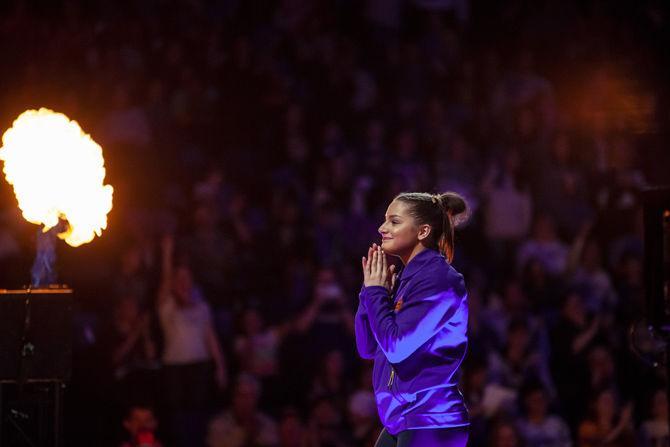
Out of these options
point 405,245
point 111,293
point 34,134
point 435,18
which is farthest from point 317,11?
point 405,245

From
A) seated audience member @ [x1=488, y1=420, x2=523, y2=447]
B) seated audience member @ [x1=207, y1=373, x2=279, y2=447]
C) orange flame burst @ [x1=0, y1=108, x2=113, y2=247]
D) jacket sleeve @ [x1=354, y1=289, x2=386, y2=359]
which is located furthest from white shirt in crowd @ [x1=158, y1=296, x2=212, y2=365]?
jacket sleeve @ [x1=354, y1=289, x2=386, y2=359]

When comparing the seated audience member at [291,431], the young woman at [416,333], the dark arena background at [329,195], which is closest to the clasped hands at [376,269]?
the young woman at [416,333]

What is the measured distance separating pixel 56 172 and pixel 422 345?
2511 mm

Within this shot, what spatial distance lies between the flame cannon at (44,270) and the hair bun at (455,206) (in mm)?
2118

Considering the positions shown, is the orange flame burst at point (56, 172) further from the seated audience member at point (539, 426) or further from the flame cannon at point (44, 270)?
the seated audience member at point (539, 426)

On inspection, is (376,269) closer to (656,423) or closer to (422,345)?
(422,345)

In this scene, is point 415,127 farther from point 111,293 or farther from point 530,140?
point 111,293

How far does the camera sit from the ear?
13.5ft

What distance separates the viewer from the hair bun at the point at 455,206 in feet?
13.9

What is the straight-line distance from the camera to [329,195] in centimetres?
984

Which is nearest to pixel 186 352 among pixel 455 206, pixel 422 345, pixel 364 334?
pixel 364 334

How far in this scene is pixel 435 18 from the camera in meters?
12.5

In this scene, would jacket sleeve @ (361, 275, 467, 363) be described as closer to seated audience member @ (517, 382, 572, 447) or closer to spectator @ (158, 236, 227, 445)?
spectator @ (158, 236, 227, 445)

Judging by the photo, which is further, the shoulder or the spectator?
A: the spectator
